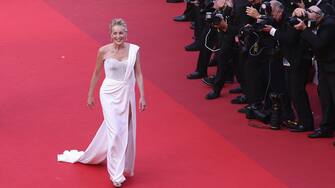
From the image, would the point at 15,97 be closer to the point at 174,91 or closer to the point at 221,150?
the point at 174,91

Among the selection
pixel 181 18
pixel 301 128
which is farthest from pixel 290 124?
pixel 181 18

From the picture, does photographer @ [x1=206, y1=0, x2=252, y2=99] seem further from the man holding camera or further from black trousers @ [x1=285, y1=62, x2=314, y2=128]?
black trousers @ [x1=285, y1=62, x2=314, y2=128]

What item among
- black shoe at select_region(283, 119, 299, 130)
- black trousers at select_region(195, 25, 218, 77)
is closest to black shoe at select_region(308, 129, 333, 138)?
black shoe at select_region(283, 119, 299, 130)

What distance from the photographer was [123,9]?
16.3 metres

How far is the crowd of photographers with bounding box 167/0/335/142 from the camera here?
944 centimetres

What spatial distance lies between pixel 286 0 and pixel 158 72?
108 inches

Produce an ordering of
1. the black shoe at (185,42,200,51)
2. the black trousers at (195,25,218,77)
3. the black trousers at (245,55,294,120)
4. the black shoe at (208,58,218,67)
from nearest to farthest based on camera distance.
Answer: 1. the black trousers at (245,55,294,120)
2. the black trousers at (195,25,218,77)
3. the black shoe at (208,58,218,67)
4. the black shoe at (185,42,200,51)

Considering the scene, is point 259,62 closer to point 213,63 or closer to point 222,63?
point 222,63

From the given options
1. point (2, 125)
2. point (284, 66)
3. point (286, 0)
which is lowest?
point (2, 125)

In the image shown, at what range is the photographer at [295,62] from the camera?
9.77 metres

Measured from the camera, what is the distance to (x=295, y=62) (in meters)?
9.82

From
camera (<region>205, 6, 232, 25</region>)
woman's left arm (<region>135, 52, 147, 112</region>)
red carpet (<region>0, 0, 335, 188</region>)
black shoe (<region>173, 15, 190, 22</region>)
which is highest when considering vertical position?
camera (<region>205, 6, 232, 25</region>)

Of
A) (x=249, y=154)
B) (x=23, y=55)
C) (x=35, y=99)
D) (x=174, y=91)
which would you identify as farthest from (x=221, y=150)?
(x=23, y=55)

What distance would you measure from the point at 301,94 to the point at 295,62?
0.43 metres
